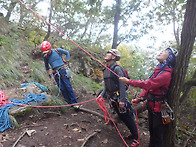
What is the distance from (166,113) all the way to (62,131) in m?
2.26

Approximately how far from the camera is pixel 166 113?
2.58 meters

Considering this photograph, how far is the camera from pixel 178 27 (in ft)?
28.2

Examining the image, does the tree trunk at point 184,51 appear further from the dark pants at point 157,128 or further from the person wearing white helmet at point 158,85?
the dark pants at point 157,128

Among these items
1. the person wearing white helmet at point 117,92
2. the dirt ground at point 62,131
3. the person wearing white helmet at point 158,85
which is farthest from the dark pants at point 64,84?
the person wearing white helmet at point 158,85

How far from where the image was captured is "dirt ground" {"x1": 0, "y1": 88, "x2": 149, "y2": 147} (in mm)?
3004

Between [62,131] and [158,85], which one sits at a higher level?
[158,85]

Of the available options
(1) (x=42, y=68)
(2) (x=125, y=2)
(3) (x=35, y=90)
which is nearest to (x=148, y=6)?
(2) (x=125, y=2)

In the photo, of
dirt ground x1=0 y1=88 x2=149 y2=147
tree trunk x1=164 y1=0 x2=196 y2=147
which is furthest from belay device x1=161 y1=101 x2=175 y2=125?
dirt ground x1=0 y1=88 x2=149 y2=147

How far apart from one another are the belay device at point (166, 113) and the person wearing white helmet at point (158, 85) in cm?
7

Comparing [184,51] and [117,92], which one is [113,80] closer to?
[117,92]

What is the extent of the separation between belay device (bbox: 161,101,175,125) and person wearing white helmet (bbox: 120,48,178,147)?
66mm

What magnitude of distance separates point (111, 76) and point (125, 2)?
5147 millimetres

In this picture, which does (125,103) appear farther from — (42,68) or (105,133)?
(42,68)

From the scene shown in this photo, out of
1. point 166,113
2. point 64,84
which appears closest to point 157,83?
point 166,113
